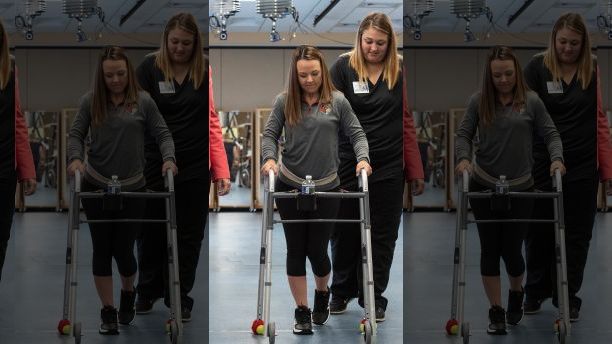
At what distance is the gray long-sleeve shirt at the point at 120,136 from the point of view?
3711mm

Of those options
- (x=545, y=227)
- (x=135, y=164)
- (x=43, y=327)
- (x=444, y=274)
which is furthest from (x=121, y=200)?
(x=545, y=227)

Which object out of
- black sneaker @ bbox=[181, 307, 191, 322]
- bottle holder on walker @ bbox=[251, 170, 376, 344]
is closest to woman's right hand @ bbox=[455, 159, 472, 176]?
black sneaker @ bbox=[181, 307, 191, 322]

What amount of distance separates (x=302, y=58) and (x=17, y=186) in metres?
1.93

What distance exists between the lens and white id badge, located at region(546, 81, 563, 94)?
3.69 meters

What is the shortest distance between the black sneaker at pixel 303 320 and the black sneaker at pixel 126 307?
5.76ft

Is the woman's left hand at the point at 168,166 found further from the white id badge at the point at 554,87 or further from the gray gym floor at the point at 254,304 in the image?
the gray gym floor at the point at 254,304

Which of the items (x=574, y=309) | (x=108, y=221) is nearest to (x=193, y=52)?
(x=108, y=221)

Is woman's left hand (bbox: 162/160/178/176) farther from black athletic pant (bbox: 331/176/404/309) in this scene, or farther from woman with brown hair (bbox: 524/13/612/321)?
black athletic pant (bbox: 331/176/404/309)

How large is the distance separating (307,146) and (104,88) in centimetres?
191

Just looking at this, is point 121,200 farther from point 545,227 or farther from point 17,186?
point 545,227

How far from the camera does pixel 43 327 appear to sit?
4.07 metres

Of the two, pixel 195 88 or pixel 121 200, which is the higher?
pixel 195 88

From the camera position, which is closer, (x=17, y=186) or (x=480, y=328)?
(x=480, y=328)

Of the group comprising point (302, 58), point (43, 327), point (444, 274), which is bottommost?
point (43, 327)
